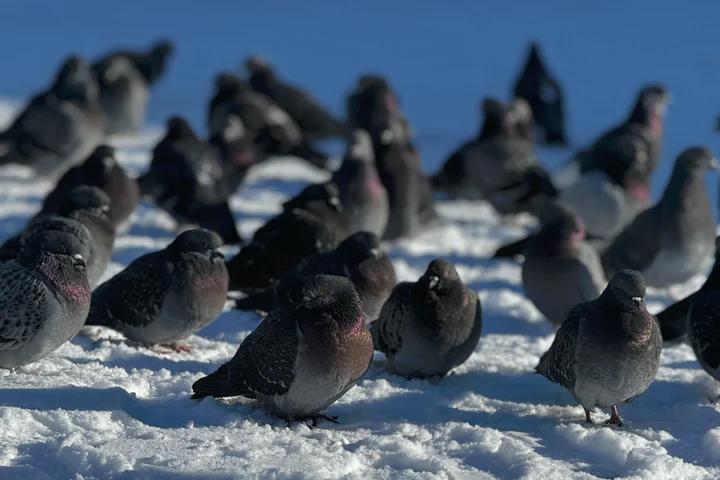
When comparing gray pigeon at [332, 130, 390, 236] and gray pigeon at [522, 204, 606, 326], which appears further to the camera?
gray pigeon at [332, 130, 390, 236]

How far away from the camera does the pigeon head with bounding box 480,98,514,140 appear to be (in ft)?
44.0

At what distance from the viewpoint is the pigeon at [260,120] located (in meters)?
14.0

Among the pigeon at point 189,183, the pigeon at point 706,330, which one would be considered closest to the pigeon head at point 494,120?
the pigeon at point 189,183

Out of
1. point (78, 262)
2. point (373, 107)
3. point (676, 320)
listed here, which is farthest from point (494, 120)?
point (78, 262)

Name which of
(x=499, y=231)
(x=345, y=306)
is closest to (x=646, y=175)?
(x=499, y=231)

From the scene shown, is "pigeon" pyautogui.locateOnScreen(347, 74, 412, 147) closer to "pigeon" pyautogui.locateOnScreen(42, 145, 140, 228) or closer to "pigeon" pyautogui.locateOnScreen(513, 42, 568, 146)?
"pigeon" pyautogui.locateOnScreen(513, 42, 568, 146)

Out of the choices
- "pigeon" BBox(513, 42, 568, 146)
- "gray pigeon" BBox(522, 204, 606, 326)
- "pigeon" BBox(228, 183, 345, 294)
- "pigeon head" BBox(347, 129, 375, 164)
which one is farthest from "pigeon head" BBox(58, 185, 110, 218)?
"pigeon" BBox(513, 42, 568, 146)

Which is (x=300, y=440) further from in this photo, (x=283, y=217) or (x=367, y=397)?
(x=283, y=217)

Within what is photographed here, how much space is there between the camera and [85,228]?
710cm

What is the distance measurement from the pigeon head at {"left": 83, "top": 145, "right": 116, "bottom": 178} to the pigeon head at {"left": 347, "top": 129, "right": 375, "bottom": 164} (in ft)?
7.64

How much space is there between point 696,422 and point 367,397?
1.74 metres

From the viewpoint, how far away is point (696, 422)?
589cm

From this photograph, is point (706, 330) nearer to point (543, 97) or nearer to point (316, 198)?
point (316, 198)

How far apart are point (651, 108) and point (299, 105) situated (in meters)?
5.42
